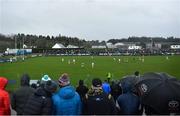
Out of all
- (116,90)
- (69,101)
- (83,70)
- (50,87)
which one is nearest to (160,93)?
(69,101)

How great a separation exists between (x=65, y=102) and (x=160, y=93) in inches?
65.3

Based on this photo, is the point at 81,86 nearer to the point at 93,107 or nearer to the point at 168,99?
the point at 93,107

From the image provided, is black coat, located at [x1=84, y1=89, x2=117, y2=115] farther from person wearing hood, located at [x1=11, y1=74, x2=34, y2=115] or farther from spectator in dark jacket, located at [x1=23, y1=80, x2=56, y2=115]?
person wearing hood, located at [x1=11, y1=74, x2=34, y2=115]

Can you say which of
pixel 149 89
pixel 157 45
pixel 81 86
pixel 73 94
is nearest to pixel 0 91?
pixel 73 94

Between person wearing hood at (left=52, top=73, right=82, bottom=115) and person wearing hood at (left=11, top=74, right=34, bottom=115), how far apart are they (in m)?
0.72

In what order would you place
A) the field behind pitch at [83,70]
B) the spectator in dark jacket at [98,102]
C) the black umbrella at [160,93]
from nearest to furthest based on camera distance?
1. the black umbrella at [160,93]
2. the spectator in dark jacket at [98,102]
3. the field behind pitch at [83,70]

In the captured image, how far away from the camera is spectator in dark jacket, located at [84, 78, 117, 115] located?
25.2ft

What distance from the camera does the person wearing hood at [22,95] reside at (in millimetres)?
8117

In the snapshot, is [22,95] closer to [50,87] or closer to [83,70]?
[50,87]

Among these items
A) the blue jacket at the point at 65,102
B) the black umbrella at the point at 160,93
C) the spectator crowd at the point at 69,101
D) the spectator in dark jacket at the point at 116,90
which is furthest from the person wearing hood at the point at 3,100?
the spectator in dark jacket at the point at 116,90

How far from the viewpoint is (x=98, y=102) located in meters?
7.68

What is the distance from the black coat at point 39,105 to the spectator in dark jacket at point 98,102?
2.35ft

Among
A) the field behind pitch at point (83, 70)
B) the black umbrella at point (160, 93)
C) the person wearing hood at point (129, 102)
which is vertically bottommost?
the field behind pitch at point (83, 70)

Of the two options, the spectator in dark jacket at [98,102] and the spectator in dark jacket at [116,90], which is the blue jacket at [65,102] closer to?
the spectator in dark jacket at [98,102]
